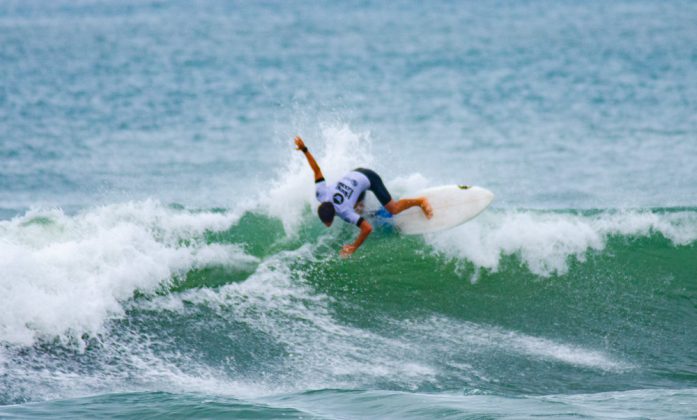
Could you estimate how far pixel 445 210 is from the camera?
12305mm

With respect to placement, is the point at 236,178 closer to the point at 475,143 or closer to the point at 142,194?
the point at 142,194

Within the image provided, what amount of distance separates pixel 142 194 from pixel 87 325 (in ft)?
23.9

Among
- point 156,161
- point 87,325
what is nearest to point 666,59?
point 156,161

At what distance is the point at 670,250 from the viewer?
1301 cm

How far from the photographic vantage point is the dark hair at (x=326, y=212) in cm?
1147

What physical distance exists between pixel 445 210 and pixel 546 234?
5.49 ft

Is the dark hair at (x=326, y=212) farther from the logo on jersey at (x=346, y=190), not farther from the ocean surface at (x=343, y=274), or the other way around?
the ocean surface at (x=343, y=274)

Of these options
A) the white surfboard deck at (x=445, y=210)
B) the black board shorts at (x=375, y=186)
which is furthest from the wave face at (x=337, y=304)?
the black board shorts at (x=375, y=186)

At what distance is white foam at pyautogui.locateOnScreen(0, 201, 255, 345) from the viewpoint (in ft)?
35.5

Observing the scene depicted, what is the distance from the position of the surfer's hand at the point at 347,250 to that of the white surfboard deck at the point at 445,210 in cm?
76

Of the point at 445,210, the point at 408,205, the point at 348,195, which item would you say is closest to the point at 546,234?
the point at 445,210

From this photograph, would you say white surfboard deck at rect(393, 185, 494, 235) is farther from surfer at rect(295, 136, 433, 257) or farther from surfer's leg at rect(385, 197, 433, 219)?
surfer at rect(295, 136, 433, 257)

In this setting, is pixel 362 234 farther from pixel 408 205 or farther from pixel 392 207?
pixel 408 205

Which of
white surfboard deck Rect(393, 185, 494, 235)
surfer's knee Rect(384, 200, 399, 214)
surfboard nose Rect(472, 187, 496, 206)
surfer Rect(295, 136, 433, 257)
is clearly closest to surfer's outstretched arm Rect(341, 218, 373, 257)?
surfer Rect(295, 136, 433, 257)
